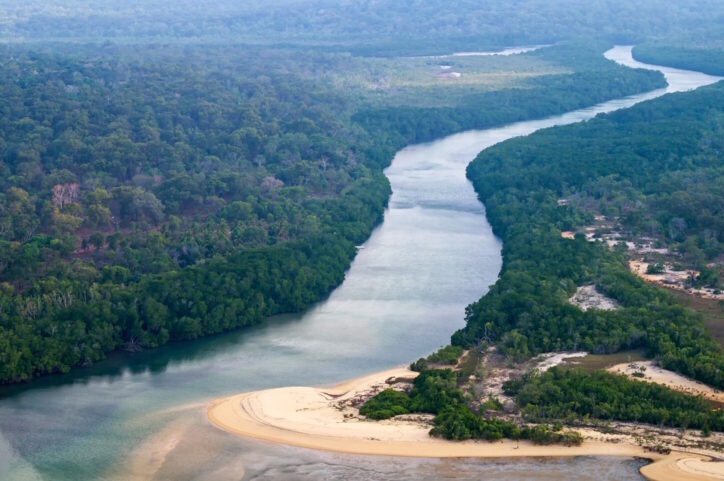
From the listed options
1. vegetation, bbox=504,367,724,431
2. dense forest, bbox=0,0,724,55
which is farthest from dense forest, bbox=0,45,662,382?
dense forest, bbox=0,0,724,55

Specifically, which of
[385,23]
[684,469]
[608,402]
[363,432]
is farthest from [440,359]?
[385,23]

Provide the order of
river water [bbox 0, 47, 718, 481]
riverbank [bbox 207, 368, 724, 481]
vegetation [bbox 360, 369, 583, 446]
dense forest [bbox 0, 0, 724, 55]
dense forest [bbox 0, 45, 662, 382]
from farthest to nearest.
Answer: dense forest [bbox 0, 0, 724, 55] → dense forest [bbox 0, 45, 662, 382] → vegetation [bbox 360, 369, 583, 446] → river water [bbox 0, 47, 718, 481] → riverbank [bbox 207, 368, 724, 481]

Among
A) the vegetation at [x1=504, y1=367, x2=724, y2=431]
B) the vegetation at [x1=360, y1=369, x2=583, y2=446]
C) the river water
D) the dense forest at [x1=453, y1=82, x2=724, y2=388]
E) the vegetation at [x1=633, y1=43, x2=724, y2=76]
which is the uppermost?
the vegetation at [x1=633, y1=43, x2=724, y2=76]

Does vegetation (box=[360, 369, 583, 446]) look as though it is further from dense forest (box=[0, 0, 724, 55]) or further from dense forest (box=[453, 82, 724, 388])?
dense forest (box=[0, 0, 724, 55])

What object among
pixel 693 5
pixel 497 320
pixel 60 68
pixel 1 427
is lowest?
pixel 1 427

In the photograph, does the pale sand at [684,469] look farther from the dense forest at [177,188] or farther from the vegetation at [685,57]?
the vegetation at [685,57]

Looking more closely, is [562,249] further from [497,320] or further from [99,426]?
[99,426]

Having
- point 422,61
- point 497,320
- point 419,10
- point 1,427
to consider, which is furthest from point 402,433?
point 419,10
